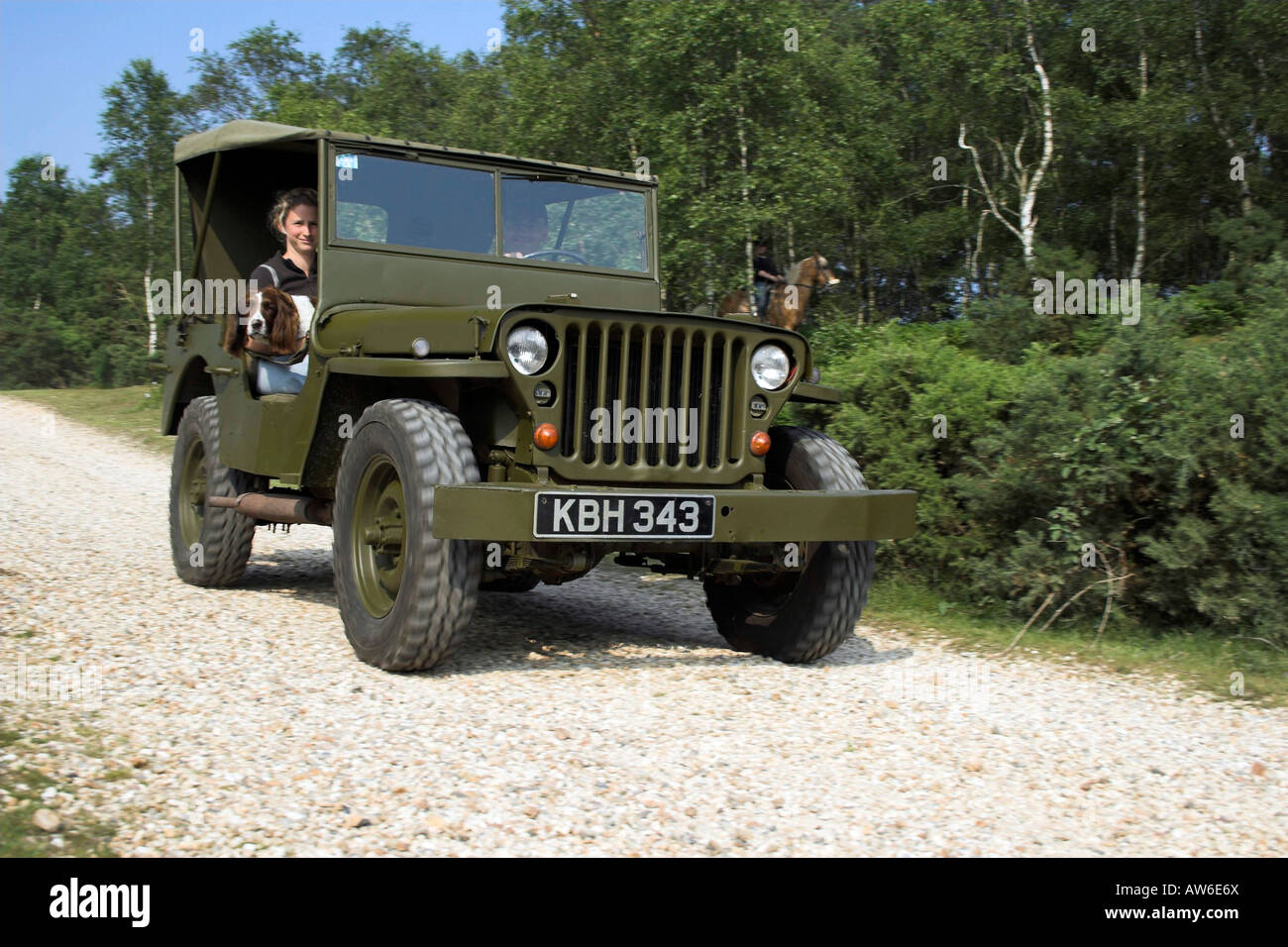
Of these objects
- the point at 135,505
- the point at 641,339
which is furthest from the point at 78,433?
the point at 641,339

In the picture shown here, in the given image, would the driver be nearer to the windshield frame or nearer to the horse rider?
the windshield frame

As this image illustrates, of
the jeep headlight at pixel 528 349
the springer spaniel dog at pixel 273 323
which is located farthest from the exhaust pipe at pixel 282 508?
the jeep headlight at pixel 528 349

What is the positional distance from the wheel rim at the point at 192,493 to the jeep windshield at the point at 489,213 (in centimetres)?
243

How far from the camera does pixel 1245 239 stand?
20.3m

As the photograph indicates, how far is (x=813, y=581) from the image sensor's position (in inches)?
225

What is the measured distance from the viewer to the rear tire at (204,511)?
7.40 meters

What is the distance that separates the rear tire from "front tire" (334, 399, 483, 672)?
80.4 inches

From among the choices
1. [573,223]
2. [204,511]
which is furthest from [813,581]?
[204,511]

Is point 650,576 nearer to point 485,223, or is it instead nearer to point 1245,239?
point 485,223

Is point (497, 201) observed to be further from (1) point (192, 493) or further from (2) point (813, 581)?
(1) point (192, 493)

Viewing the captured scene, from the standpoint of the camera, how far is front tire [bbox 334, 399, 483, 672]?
4973 mm

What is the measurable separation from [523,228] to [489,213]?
0.66 feet

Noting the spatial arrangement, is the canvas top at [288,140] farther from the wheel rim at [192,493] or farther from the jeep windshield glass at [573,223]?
the wheel rim at [192,493]

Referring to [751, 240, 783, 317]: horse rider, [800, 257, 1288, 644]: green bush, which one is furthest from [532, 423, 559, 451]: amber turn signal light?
[751, 240, 783, 317]: horse rider
